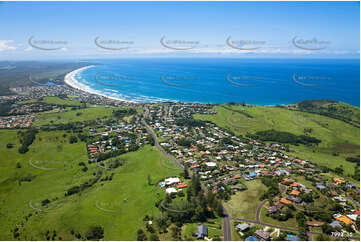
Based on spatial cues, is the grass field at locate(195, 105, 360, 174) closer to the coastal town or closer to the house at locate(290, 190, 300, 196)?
the coastal town

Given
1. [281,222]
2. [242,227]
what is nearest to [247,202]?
[281,222]

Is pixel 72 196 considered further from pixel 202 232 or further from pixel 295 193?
pixel 295 193

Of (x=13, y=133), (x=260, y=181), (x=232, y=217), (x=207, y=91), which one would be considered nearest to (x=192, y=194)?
(x=232, y=217)

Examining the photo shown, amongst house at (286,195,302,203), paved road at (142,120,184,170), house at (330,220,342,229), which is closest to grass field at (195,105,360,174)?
paved road at (142,120,184,170)

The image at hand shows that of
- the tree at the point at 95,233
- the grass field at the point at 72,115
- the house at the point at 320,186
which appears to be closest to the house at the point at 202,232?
the tree at the point at 95,233

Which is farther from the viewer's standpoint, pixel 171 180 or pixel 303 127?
pixel 303 127
